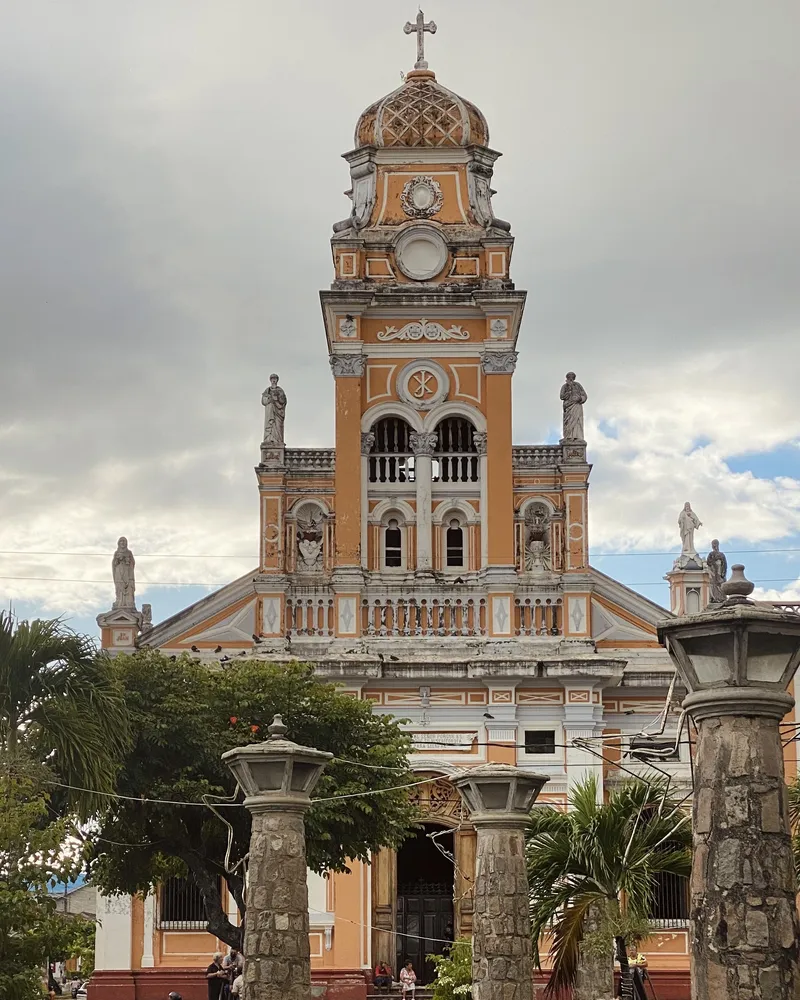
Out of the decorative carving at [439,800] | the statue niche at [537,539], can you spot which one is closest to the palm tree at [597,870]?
the decorative carving at [439,800]

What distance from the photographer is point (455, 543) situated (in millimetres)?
37562

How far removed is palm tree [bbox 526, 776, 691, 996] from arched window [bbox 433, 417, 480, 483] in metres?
17.8

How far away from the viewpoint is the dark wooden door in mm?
36031

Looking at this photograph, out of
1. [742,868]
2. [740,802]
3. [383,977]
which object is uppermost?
[740,802]

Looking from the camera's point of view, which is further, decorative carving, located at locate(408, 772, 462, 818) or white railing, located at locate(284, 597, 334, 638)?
white railing, located at locate(284, 597, 334, 638)

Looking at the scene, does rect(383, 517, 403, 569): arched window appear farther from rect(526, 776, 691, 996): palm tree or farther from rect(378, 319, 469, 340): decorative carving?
rect(526, 776, 691, 996): palm tree

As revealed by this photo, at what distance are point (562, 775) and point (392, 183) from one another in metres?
13.8

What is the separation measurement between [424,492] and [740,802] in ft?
89.3

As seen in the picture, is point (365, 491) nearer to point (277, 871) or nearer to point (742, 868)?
point (277, 871)

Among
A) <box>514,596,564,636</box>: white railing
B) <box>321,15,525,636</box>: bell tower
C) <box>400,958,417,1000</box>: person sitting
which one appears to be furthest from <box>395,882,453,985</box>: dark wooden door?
<box>321,15,525,636</box>: bell tower

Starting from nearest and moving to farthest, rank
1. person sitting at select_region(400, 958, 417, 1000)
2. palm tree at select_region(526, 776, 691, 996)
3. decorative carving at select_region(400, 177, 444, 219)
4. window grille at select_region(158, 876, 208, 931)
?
palm tree at select_region(526, 776, 691, 996), person sitting at select_region(400, 958, 417, 1000), window grille at select_region(158, 876, 208, 931), decorative carving at select_region(400, 177, 444, 219)

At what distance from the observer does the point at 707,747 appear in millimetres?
10359

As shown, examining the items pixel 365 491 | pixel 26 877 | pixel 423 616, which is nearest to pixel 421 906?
pixel 423 616

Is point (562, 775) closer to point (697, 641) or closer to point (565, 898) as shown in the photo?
point (565, 898)
